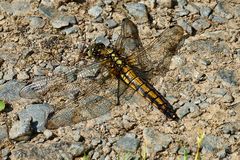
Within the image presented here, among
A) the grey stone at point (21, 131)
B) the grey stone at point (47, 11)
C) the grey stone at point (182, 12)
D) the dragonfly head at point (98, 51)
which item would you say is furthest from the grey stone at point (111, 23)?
the grey stone at point (21, 131)

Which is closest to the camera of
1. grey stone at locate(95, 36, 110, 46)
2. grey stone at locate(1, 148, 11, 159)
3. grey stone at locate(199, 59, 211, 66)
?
grey stone at locate(1, 148, 11, 159)

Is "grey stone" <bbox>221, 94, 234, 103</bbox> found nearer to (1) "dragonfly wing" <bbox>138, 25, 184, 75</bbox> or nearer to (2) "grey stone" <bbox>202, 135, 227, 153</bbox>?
(2) "grey stone" <bbox>202, 135, 227, 153</bbox>

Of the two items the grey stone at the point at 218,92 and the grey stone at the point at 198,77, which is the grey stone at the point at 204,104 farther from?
the grey stone at the point at 198,77

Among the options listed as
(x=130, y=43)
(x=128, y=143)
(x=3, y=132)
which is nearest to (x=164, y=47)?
(x=130, y=43)

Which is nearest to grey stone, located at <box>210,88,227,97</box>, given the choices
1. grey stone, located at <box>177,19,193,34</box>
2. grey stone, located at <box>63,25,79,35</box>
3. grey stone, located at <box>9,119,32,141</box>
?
grey stone, located at <box>177,19,193,34</box>

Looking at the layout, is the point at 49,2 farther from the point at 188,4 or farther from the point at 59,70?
the point at 188,4

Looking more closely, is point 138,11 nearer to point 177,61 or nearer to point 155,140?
point 177,61
